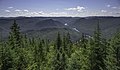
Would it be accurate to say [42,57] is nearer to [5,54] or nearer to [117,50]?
[5,54]

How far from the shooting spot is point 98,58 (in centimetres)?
3019

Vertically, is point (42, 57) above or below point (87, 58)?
below

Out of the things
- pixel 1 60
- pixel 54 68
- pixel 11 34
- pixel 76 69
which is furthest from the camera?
pixel 11 34

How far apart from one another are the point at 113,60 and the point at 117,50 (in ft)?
4.18

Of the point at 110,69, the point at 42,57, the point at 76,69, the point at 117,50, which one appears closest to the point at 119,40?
the point at 117,50

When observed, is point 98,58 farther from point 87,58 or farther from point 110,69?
point 110,69

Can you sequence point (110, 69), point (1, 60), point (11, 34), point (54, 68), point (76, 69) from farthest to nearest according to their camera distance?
1. point (11, 34)
2. point (54, 68)
3. point (76, 69)
4. point (1, 60)
5. point (110, 69)

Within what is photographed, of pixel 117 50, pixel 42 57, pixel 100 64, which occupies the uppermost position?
pixel 117 50

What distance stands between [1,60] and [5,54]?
0.92 metres

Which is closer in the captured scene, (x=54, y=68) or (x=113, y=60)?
(x=113, y=60)

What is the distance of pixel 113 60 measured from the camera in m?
26.6

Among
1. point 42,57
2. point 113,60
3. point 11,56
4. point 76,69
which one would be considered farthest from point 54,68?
point 42,57

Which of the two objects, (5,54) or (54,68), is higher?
(5,54)

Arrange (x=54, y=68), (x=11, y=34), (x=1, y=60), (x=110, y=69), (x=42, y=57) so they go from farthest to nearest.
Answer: (x=42, y=57)
(x=11, y=34)
(x=54, y=68)
(x=1, y=60)
(x=110, y=69)
